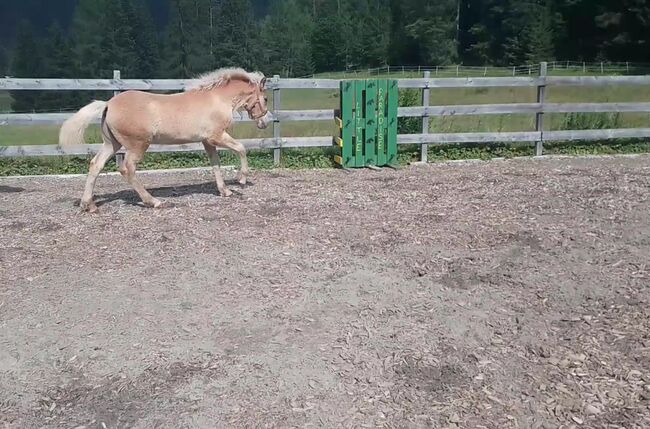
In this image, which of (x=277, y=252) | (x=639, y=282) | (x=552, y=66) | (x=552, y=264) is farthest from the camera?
(x=552, y=66)

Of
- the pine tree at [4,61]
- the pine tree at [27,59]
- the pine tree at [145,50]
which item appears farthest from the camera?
the pine tree at [4,61]

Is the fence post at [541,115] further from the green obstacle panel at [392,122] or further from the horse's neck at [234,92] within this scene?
the horse's neck at [234,92]

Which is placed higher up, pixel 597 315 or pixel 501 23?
pixel 501 23

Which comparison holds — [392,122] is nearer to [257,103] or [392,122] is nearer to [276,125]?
[276,125]

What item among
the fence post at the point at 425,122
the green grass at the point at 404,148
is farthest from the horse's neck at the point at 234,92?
the fence post at the point at 425,122

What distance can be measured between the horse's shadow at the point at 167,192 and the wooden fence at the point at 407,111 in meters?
1.67

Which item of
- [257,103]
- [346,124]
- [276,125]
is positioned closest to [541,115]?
[346,124]

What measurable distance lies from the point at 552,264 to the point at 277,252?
93.7 inches

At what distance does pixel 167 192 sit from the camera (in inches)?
341

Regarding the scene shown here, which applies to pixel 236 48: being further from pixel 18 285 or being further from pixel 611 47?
pixel 18 285

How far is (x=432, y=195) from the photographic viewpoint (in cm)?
825

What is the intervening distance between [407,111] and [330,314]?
282 inches

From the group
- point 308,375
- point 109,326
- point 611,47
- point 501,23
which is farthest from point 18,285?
point 501,23

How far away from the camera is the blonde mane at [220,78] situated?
316 inches
